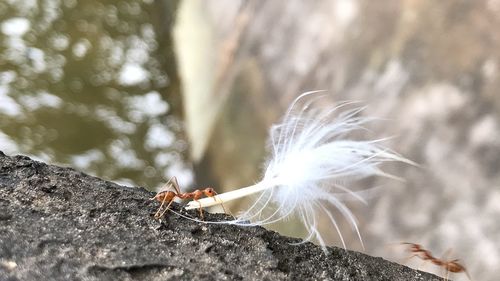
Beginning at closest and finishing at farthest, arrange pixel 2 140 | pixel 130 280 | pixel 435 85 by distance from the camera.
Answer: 1. pixel 130 280
2. pixel 435 85
3. pixel 2 140

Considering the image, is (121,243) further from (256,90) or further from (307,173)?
(256,90)

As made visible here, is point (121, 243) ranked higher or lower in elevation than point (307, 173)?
lower

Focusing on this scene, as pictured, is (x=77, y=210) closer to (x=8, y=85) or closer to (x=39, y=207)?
(x=39, y=207)

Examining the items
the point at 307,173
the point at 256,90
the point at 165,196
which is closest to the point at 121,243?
the point at 165,196

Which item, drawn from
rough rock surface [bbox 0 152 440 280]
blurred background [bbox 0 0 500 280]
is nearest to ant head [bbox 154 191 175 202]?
rough rock surface [bbox 0 152 440 280]

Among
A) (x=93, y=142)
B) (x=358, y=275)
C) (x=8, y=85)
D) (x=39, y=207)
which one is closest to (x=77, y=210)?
(x=39, y=207)

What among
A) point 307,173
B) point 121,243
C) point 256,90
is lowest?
point 121,243
